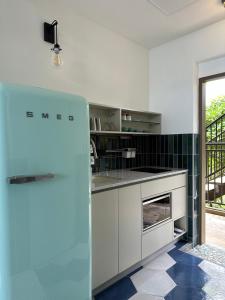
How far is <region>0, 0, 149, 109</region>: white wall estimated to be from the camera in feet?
5.57

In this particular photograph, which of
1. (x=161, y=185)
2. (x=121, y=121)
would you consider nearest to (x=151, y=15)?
(x=121, y=121)

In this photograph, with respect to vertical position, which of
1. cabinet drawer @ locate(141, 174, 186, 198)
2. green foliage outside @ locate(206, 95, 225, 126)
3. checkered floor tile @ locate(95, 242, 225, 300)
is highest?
green foliage outside @ locate(206, 95, 225, 126)

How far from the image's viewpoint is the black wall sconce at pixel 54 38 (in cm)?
183

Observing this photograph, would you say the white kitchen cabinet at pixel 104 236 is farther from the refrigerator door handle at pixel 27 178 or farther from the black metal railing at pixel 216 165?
the black metal railing at pixel 216 165

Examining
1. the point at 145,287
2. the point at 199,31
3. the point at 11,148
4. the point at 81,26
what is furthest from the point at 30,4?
the point at 145,287

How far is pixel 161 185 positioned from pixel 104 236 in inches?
34.3

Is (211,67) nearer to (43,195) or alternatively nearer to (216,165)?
(216,165)

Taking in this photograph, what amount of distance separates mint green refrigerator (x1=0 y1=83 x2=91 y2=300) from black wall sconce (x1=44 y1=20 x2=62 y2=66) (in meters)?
0.93

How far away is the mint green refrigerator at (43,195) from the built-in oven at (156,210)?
100 cm

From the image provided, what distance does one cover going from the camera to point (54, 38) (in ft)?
6.28

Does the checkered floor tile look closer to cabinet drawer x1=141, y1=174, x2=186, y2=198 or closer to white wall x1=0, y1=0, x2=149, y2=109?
cabinet drawer x1=141, y1=174, x2=186, y2=198

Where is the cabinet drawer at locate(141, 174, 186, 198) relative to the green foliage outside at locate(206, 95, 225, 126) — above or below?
below

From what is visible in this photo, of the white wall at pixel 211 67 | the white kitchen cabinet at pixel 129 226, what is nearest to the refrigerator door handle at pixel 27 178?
the white kitchen cabinet at pixel 129 226

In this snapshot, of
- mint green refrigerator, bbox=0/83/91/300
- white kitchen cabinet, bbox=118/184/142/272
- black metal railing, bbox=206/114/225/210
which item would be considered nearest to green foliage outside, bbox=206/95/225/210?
black metal railing, bbox=206/114/225/210
